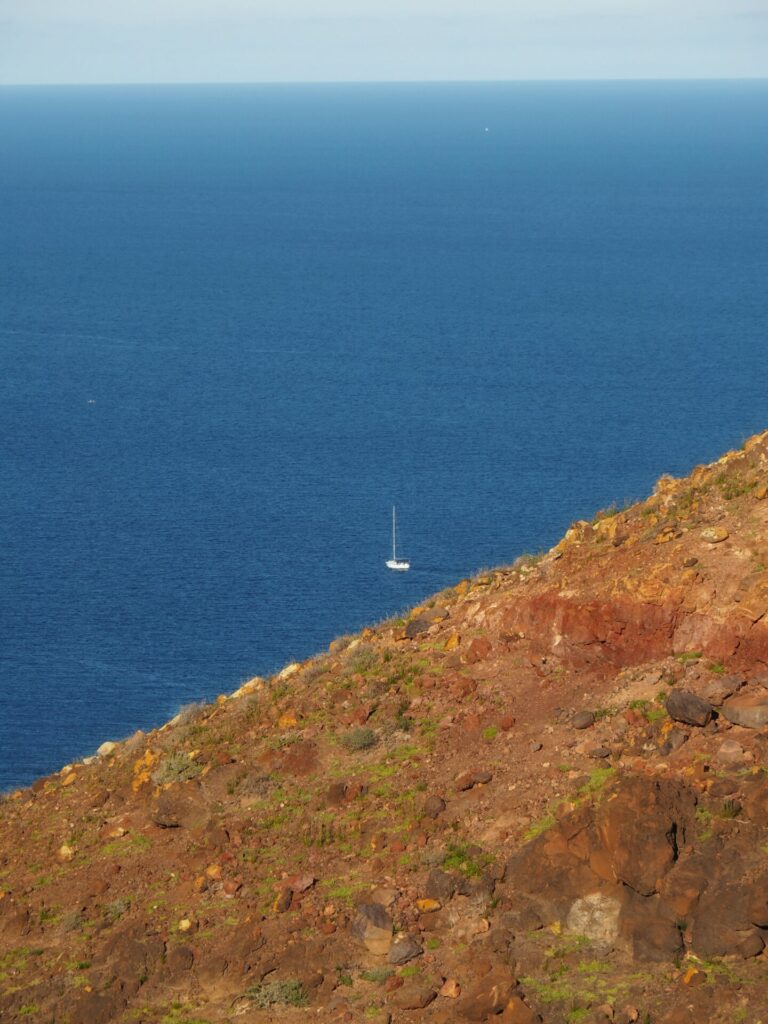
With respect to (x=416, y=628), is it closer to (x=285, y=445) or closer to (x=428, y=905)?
(x=428, y=905)

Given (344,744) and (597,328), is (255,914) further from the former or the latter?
(597,328)

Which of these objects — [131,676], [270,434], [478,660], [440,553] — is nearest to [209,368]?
[270,434]

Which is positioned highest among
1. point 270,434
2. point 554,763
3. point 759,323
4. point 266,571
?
point 759,323

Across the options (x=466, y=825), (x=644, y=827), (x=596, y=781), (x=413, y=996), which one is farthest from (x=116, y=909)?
(x=644, y=827)

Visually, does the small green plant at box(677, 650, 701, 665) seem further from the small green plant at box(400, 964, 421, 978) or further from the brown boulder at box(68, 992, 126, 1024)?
the brown boulder at box(68, 992, 126, 1024)

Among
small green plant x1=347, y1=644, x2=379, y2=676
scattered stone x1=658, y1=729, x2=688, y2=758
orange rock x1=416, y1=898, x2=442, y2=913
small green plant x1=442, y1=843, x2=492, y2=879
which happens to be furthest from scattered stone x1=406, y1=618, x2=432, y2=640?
orange rock x1=416, y1=898, x2=442, y2=913
